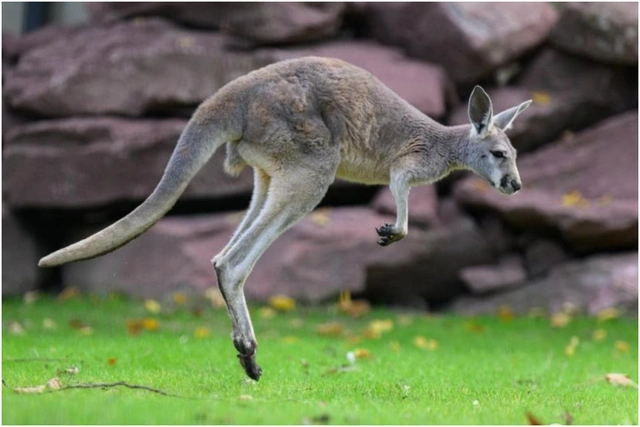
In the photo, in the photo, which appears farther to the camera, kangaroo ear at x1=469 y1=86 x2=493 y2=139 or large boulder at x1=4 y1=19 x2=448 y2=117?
large boulder at x1=4 y1=19 x2=448 y2=117

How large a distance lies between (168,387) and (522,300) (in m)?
6.42

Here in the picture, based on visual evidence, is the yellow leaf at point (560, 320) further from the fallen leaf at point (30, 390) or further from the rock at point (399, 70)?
the fallen leaf at point (30, 390)

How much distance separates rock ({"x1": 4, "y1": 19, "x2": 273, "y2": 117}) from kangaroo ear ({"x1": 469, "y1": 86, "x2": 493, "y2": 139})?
465cm

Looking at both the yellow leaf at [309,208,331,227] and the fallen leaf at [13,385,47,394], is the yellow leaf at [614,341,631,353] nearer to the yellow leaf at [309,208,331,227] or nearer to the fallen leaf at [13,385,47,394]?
the yellow leaf at [309,208,331,227]

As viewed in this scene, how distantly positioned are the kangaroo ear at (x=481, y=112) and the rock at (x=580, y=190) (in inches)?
187

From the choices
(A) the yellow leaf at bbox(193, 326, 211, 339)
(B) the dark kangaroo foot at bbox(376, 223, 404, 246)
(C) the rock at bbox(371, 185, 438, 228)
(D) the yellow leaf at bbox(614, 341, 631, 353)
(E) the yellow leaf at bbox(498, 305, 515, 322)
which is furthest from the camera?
(C) the rock at bbox(371, 185, 438, 228)

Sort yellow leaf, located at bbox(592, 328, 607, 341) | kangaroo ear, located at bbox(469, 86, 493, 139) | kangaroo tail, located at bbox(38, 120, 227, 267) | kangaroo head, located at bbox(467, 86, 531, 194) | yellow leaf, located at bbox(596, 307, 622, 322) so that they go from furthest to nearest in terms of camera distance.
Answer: yellow leaf, located at bbox(596, 307, 622, 322)
yellow leaf, located at bbox(592, 328, 607, 341)
kangaroo head, located at bbox(467, 86, 531, 194)
kangaroo ear, located at bbox(469, 86, 493, 139)
kangaroo tail, located at bbox(38, 120, 227, 267)

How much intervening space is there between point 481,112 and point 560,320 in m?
4.53

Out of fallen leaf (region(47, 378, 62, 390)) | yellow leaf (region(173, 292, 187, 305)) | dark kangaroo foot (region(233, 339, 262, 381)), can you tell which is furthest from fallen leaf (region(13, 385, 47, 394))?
yellow leaf (region(173, 292, 187, 305))

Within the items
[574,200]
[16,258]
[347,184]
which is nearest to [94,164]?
[16,258]

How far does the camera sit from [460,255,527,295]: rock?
10852mm

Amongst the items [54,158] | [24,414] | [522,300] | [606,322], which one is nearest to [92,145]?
[54,158]

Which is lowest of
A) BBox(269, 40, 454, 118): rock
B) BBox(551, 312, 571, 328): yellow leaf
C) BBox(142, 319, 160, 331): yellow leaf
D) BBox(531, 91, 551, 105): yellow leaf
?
BBox(551, 312, 571, 328): yellow leaf

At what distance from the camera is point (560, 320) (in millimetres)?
9797
